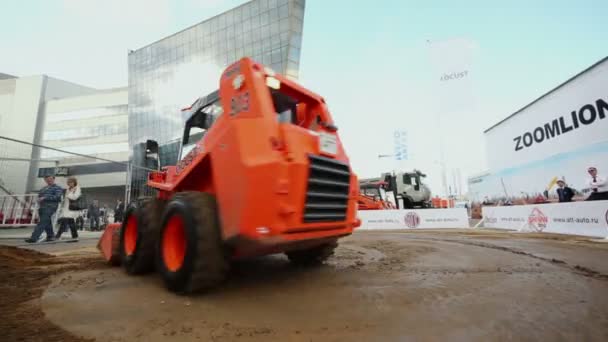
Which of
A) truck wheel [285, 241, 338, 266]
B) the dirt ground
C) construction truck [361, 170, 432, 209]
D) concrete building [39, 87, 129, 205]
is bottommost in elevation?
the dirt ground

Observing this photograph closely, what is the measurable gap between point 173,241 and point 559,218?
398 inches

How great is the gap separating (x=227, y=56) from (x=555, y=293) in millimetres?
37476

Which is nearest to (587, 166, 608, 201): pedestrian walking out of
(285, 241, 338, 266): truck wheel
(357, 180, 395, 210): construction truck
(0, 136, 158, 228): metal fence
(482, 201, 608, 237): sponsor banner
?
(482, 201, 608, 237): sponsor banner

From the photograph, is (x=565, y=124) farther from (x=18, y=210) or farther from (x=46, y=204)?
(x=18, y=210)

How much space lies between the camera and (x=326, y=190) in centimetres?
296

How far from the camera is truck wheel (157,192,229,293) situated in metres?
2.47

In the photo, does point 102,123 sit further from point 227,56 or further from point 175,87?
point 227,56

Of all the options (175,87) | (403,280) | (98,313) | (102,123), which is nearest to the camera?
(98,313)

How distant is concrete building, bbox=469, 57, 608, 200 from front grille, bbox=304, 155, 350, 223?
978 cm

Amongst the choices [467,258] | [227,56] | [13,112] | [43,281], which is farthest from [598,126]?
[13,112]

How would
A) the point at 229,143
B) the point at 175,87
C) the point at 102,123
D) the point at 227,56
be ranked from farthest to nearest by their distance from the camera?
the point at 102,123 → the point at 175,87 → the point at 227,56 → the point at 229,143

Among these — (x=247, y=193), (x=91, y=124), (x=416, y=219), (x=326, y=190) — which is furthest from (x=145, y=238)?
(x=91, y=124)

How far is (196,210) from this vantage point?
2.58 m

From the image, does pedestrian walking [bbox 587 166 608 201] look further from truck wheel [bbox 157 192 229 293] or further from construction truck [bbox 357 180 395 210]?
truck wheel [bbox 157 192 229 293]
